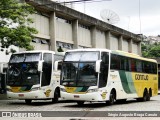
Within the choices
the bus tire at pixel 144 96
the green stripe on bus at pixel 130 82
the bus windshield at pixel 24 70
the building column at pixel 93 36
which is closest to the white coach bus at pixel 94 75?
the green stripe on bus at pixel 130 82

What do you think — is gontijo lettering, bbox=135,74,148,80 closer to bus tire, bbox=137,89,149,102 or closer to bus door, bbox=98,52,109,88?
bus tire, bbox=137,89,149,102

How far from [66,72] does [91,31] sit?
A: 3131cm

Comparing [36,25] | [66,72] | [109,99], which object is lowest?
[109,99]

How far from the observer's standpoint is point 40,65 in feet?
72.0

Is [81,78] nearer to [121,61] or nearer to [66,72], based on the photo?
[66,72]

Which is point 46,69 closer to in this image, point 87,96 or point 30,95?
point 30,95

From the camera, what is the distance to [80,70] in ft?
65.5

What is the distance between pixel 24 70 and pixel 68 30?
74.9ft

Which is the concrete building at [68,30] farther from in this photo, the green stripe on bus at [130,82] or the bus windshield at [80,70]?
the bus windshield at [80,70]

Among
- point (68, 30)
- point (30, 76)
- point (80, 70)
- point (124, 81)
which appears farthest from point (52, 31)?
point (80, 70)

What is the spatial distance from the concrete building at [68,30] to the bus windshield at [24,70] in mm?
9057

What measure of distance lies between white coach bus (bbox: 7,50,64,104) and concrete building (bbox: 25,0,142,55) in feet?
29.4

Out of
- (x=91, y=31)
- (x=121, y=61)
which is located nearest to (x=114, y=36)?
(x=91, y=31)

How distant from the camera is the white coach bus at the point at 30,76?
22250 millimetres
